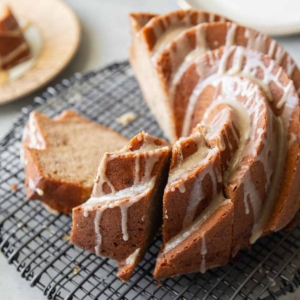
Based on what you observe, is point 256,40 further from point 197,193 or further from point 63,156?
point 63,156

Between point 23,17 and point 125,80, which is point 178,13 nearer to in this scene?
point 125,80

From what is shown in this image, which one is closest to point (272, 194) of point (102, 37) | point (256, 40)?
point (256, 40)

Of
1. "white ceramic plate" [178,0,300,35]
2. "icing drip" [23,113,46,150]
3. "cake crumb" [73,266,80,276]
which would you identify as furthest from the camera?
"white ceramic plate" [178,0,300,35]

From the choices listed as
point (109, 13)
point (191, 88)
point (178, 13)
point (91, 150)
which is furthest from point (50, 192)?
point (109, 13)

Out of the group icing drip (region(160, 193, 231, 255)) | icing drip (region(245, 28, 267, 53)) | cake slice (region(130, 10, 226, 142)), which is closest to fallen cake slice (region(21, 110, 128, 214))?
cake slice (region(130, 10, 226, 142))

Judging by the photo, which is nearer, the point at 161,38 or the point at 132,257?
the point at 132,257

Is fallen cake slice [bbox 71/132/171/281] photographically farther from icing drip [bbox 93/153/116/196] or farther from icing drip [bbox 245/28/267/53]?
icing drip [bbox 245/28/267/53]

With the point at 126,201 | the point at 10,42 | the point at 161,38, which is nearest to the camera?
the point at 126,201
